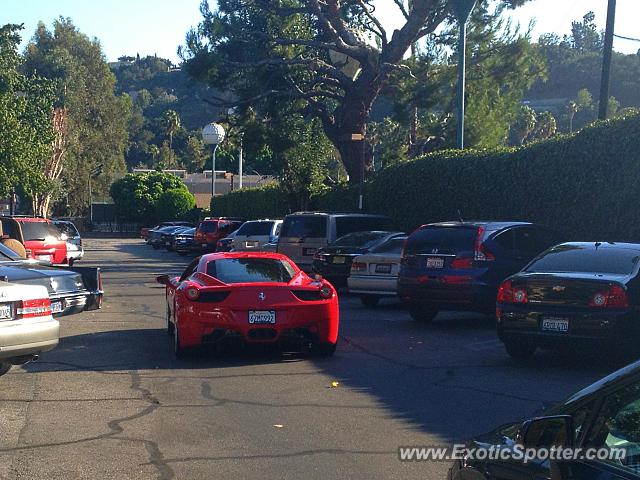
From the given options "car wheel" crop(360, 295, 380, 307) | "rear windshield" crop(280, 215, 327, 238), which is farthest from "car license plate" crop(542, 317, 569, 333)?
"rear windshield" crop(280, 215, 327, 238)

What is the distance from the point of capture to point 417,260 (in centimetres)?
1552

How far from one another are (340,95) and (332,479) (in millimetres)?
29894

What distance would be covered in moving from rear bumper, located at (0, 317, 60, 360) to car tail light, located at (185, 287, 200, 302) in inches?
89.9

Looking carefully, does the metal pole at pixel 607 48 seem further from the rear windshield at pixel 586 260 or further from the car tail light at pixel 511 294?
the car tail light at pixel 511 294

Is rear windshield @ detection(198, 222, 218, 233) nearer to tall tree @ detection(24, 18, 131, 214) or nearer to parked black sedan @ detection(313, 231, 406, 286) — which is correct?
parked black sedan @ detection(313, 231, 406, 286)

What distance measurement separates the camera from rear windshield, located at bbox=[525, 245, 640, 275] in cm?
1141

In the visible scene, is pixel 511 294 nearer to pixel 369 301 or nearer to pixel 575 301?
pixel 575 301

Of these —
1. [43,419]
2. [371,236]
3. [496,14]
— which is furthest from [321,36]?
[43,419]

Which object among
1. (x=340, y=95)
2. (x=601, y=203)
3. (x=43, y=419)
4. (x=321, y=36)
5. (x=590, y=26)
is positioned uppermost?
(x=590, y=26)

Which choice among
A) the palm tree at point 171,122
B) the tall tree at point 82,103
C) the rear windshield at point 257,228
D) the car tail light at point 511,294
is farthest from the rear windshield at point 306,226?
the palm tree at point 171,122

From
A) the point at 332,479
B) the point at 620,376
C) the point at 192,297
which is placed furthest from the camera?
the point at 192,297

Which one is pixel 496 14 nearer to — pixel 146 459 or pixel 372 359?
pixel 372 359

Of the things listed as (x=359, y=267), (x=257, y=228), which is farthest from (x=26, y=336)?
(x=257, y=228)

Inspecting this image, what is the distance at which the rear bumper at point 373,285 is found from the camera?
1847 cm
